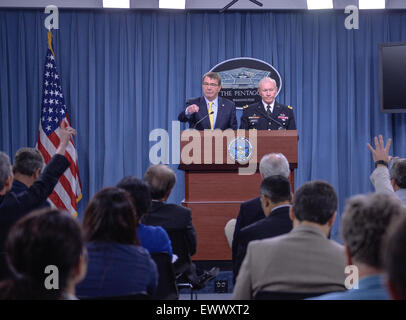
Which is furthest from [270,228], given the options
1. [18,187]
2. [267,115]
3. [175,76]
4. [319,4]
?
[319,4]

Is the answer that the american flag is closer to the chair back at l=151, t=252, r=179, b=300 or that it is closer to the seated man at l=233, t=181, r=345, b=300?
the chair back at l=151, t=252, r=179, b=300

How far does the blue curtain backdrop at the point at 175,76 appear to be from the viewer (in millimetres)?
6773

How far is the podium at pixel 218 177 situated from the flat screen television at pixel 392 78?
2.94 meters

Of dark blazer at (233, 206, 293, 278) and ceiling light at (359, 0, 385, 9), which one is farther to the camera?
ceiling light at (359, 0, 385, 9)

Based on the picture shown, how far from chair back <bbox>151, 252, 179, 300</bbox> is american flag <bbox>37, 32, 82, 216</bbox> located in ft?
12.2

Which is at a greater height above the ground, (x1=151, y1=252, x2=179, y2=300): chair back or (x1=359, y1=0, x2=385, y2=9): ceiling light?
(x1=359, y1=0, x2=385, y2=9): ceiling light

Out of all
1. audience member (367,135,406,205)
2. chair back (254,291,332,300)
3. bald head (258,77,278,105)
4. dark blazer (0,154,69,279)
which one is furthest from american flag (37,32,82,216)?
chair back (254,291,332,300)

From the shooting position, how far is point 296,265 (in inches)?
65.9

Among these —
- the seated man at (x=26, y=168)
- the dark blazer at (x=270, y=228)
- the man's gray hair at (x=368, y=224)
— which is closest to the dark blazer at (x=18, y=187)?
the seated man at (x=26, y=168)

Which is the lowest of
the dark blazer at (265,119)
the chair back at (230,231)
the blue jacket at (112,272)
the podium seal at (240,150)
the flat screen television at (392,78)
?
the chair back at (230,231)

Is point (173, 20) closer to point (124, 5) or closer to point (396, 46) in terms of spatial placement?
point (124, 5)

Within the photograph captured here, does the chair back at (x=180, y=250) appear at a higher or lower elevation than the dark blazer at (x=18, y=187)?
lower

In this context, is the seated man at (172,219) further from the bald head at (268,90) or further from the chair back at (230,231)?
the bald head at (268,90)

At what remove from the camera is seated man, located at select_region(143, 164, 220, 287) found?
2.86 meters
